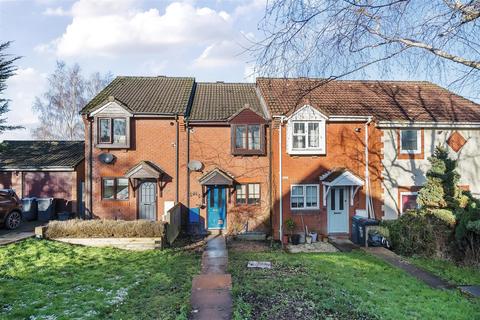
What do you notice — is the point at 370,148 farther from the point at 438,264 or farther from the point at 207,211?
the point at 207,211

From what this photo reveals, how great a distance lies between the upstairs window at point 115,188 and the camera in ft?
54.1

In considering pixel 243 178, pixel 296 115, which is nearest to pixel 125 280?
pixel 243 178

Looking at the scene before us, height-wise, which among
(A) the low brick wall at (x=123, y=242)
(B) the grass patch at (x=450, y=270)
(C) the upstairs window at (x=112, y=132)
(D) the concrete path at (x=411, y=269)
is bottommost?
(B) the grass patch at (x=450, y=270)

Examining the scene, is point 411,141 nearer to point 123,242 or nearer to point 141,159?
point 141,159

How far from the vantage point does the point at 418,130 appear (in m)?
16.5

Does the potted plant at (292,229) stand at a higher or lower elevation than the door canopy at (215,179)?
lower

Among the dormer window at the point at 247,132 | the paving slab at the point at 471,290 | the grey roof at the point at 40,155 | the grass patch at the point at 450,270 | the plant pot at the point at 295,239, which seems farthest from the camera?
the grey roof at the point at 40,155

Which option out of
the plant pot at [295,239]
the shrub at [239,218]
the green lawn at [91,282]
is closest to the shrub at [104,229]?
the green lawn at [91,282]

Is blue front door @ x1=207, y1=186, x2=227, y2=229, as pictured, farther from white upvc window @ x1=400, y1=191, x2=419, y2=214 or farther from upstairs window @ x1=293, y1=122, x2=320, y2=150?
white upvc window @ x1=400, y1=191, x2=419, y2=214

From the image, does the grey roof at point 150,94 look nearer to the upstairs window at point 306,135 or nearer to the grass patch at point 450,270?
the upstairs window at point 306,135

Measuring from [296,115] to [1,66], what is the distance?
18.3m

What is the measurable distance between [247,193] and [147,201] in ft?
17.6

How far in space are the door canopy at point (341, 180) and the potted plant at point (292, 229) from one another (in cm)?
198

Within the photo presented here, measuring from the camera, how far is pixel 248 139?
652 inches
